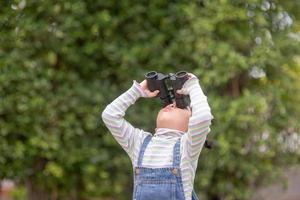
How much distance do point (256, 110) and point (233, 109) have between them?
0.21m

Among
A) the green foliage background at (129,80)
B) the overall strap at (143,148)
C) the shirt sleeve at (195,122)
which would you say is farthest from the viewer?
the green foliage background at (129,80)

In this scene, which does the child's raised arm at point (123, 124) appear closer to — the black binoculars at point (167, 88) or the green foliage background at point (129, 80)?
the black binoculars at point (167, 88)

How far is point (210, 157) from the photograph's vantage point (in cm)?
503

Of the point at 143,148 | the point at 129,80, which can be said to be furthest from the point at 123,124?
the point at 129,80

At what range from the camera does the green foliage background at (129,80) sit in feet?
15.7

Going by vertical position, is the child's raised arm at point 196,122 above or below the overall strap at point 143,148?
above

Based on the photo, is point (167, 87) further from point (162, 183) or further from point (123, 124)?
point (162, 183)

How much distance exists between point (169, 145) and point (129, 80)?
268 cm

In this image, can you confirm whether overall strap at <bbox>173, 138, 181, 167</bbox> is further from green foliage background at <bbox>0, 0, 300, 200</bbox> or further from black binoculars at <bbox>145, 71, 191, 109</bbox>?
green foliage background at <bbox>0, 0, 300, 200</bbox>

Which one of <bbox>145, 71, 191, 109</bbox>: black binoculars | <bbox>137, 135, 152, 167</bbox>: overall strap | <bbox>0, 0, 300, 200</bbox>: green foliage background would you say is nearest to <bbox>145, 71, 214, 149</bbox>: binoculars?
<bbox>145, 71, 191, 109</bbox>: black binoculars

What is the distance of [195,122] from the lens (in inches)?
94.2

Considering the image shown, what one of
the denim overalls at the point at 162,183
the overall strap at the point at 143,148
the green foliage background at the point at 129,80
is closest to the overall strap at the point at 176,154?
the denim overalls at the point at 162,183

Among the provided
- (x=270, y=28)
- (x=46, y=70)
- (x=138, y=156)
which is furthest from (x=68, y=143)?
(x=138, y=156)

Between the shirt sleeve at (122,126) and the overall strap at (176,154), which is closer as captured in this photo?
the overall strap at (176,154)
